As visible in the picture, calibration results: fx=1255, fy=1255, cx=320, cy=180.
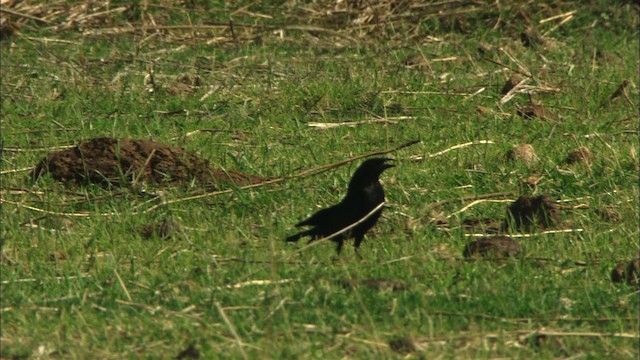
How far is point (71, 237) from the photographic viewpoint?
548 centimetres

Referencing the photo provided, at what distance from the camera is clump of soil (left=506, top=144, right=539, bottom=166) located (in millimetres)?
6582

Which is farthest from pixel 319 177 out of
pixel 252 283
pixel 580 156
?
pixel 252 283

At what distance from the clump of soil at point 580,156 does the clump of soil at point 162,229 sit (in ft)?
7.15

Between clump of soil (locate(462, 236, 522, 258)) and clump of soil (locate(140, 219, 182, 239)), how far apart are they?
129 cm

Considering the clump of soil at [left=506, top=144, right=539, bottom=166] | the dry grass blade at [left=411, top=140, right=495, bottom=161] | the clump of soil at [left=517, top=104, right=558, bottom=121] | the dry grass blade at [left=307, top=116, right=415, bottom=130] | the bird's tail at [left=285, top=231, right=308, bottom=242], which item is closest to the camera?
the bird's tail at [left=285, top=231, right=308, bottom=242]

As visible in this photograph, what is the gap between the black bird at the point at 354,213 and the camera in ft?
16.9

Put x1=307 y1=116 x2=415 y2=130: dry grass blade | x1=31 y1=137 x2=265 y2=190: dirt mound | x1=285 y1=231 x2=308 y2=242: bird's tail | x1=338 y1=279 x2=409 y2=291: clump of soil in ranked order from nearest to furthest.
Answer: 1. x1=338 y1=279 x2=409 y2=291: clump of soil
2. x1=285 y1=231 x2=308 y2=242: bird's tail
3. x1=31 y1=137 x2=265 y2=190: dirt mound
4. x1=307 y1=116 x2=415 y2=130: dry grass blade

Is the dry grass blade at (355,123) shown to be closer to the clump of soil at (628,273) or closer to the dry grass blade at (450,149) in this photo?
the dry grass blade at (450,149)

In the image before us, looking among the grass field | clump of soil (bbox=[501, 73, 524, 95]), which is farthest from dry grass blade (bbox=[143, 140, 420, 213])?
clump of soil (bbox=[501, 73, 524, 95])

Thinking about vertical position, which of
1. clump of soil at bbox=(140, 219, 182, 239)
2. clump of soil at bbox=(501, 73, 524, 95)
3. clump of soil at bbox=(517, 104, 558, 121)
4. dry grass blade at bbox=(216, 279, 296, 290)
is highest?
dry grass blade at bbox=(216, 279, 296, 290)

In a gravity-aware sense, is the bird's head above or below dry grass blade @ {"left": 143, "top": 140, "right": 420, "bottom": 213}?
above

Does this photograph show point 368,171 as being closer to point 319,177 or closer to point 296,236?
point 296,236

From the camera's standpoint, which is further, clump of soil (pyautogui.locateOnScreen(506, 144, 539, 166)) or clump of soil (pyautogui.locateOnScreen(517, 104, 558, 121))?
clump of soil (pyautogui.locateOnScreen(517, 104, 558, 121))

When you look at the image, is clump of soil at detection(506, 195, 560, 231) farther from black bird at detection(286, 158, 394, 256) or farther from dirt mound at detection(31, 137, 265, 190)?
dirt mound at detection(31, 137, 265, 190)
